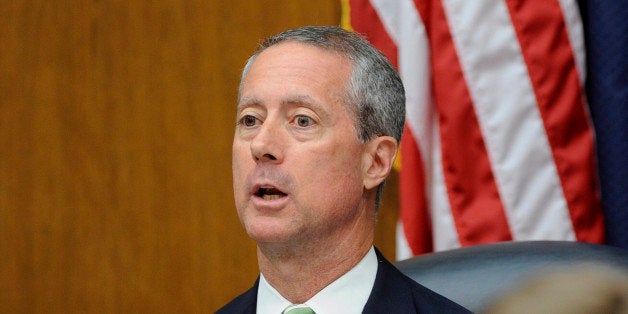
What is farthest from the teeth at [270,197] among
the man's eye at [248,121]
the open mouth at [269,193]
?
the man's eye at [248,121]

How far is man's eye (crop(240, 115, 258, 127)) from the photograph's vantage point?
1.32m

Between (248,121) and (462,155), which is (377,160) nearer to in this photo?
(248,121)

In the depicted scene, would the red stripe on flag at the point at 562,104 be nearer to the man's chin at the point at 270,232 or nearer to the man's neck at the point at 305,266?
the man's neck at the point at 305,266

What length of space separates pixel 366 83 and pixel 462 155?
2.88ft

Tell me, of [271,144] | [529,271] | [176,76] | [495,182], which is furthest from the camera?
[176,76]

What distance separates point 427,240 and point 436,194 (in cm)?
11

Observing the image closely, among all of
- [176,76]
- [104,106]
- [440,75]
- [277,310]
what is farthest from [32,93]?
[277,310]

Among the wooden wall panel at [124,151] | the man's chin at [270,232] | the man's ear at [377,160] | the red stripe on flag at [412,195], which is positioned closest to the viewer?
the man's chin at [270,232]

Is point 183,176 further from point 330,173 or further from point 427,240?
point 330,173

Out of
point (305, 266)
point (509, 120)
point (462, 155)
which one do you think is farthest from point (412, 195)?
point (305, 266)

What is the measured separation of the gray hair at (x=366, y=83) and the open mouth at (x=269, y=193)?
0.46 feet

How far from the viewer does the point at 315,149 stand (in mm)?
1270

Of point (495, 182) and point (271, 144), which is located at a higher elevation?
point (271, 144)

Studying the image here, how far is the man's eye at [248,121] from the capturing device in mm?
1319
